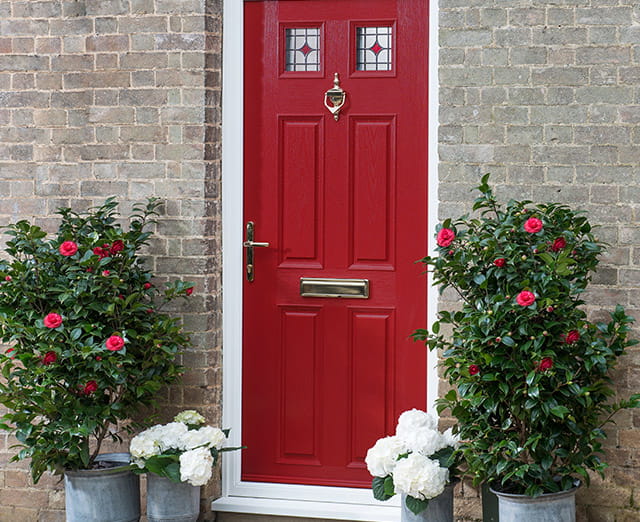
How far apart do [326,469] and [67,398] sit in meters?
1.24

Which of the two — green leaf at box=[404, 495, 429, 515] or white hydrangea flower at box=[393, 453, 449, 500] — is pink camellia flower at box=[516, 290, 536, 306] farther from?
green leaf at box=[404, 495, 429, 515]

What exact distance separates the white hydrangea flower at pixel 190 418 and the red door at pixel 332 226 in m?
0.35

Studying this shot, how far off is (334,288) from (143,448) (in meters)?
1.11

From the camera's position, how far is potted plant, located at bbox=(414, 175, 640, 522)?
137 inches

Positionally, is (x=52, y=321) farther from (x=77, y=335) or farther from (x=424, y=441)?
(x=424, y=441)

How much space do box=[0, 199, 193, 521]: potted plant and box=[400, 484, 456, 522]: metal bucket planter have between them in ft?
3.81

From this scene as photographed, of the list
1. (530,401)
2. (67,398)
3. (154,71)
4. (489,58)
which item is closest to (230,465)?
(67,398)

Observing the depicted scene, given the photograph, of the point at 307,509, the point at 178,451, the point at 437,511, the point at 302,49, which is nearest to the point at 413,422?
the point at 437,511

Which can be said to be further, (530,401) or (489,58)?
(489,58)

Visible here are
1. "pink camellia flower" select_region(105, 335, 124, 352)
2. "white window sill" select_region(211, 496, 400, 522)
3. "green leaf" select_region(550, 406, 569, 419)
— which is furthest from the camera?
"white window sill" select_region(211, 496, 400, 522)

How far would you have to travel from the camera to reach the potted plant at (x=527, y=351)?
3469mm

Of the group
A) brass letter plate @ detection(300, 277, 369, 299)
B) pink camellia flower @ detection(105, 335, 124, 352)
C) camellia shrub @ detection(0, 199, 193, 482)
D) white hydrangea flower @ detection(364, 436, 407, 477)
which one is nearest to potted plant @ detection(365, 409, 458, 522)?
white hydrangea flower @ detection(364, 436, 407, 477)

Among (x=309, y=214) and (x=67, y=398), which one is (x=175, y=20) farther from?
(x=67, y=398)

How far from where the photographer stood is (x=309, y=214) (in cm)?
424
